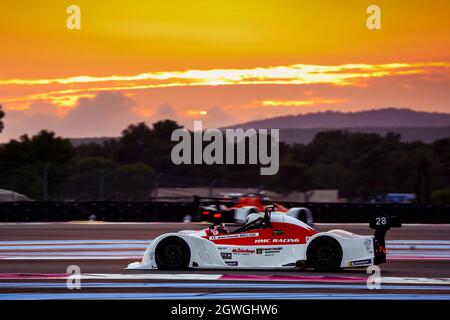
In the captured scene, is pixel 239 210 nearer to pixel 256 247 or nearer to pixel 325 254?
pixel 256 247

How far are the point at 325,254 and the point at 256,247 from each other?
103 centimetres

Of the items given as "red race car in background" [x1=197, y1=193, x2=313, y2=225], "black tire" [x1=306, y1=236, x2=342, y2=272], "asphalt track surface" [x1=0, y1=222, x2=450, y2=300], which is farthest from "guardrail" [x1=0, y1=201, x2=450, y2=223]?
"black tire" [x1=306, y1=236, x2=342, y2=272]

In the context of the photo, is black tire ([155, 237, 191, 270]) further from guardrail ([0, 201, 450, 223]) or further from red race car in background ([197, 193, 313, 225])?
guardrail ([0, 201, 450, 223])

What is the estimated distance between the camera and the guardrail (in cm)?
2786

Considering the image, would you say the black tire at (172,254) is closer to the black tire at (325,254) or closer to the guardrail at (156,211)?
the black tire at (325,254)

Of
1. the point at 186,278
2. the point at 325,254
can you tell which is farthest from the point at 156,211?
the point at 186,278

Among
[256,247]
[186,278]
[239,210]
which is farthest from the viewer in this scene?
[239,210]

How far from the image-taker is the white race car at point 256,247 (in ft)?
42.7

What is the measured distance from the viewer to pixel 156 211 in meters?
28.3

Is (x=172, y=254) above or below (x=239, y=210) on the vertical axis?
below

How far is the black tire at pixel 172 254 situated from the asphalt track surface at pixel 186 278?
0.85ft

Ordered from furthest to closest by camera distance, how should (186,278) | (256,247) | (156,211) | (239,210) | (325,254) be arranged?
(156,211)
(239,210)
(256,247)
(325,254)
(186,278)

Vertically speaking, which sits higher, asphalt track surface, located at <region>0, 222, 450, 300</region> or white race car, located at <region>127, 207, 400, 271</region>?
white race car, located at <region>127, 207, 400, 271</region>

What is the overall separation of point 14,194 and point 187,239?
1860 centimetres
